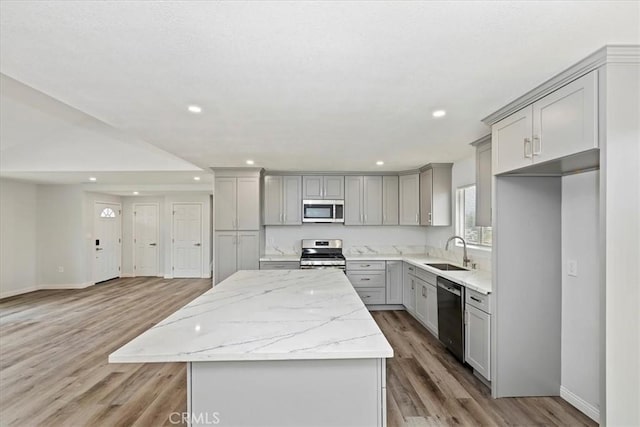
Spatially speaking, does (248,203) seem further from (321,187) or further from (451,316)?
(451,316)

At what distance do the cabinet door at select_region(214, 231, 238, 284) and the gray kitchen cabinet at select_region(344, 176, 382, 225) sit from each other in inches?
74.0

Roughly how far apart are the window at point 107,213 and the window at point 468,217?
25.4 ft

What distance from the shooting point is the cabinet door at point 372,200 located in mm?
5656

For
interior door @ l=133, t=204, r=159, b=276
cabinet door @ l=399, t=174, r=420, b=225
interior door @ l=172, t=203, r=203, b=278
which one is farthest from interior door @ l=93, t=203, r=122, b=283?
cabinet door @ l=399, t=174, r=420, b=225

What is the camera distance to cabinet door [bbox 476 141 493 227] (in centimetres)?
324

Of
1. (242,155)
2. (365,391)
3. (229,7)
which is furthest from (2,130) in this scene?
(365,391)

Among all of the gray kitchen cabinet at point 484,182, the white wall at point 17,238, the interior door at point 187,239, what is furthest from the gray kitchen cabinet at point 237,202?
the white wall at point 17,238

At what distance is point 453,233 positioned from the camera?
4969 millimetres

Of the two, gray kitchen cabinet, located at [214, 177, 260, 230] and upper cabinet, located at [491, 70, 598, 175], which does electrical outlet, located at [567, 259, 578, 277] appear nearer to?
upper cabinet, located at [491, 70, 598, 175]

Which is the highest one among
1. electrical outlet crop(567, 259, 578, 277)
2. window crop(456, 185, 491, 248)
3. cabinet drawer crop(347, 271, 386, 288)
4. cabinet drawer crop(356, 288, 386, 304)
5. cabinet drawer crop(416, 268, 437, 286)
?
window crop(456, 185, 491, 248)

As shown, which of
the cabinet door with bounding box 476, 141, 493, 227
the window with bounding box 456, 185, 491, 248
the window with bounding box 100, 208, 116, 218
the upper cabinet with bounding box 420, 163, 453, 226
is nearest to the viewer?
the cabinet door with bounding box 476, 141, 493, 227

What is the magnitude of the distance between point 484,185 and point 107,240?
27.2 feet

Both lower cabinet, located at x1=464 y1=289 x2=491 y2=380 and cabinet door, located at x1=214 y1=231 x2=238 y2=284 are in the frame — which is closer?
lower cabinet, located at x1=464 y1=289 x2=491 y2=380

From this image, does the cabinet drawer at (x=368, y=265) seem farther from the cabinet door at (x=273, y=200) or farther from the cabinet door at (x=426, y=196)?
the cabinet door at (x=273, y=200)
